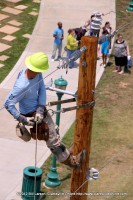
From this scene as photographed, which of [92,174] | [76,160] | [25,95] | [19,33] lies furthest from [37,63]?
[19,33]

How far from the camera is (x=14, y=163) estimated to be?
45.1ft

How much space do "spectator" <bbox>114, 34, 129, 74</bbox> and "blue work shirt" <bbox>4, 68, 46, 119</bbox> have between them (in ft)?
34.7

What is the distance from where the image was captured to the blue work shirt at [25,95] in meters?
8.24

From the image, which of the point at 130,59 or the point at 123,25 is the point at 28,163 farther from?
the point at 123,25

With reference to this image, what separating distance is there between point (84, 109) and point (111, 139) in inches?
247

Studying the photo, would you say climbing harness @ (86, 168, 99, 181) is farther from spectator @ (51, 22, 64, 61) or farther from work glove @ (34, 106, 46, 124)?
spectator @ (51, 22, 64, 61)

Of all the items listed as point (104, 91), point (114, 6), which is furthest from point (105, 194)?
point (114, 6)

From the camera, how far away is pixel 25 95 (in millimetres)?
8391

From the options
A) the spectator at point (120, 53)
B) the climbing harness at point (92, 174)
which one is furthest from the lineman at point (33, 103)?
the spectator at point (120, 53)

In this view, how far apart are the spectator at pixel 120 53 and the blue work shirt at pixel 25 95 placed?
34.7ft

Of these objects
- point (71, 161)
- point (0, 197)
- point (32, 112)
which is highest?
point (32, 112)

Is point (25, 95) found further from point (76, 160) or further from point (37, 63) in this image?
point (76, 160)

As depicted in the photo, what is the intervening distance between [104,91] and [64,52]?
3.27m

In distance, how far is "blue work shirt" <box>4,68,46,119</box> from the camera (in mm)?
8242
